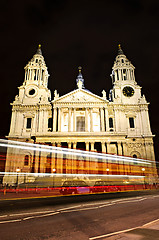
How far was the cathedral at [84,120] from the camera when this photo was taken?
32.7 meters

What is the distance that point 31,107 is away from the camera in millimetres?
39156

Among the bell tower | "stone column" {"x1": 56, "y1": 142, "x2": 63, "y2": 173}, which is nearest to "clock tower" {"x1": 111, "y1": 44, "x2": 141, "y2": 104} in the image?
the bell tower

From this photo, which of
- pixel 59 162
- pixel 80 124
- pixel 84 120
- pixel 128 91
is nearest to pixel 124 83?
pixel 128 91

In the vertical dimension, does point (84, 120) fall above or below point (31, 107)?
below

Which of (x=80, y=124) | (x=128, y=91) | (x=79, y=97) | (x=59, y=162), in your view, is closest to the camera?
(x=59, y=162)

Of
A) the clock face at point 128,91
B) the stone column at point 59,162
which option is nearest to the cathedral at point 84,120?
the clock face at point 128,91

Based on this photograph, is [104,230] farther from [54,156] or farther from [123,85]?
[123,85]

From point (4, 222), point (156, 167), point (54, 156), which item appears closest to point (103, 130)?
point (54, 156)

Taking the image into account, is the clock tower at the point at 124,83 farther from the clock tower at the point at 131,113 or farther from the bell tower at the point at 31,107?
the bell tower at the point at 31,107

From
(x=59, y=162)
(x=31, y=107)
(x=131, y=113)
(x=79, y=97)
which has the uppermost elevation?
(x=79, y=97)

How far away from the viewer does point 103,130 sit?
1342 inches

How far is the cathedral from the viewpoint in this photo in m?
32.7

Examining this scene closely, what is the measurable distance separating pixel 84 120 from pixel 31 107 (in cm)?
1286

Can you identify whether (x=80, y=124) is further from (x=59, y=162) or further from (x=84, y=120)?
(x=59, y=162)
